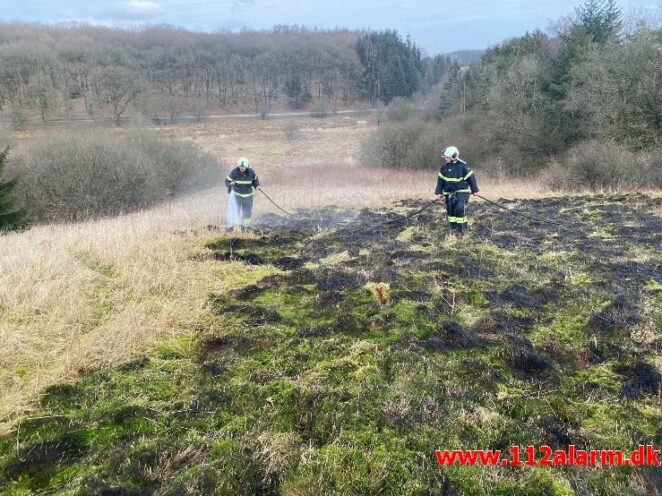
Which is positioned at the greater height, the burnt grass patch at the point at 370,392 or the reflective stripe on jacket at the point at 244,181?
the reflective stripe on jacket at the point at 244,181

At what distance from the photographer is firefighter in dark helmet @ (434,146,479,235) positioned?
8727mm

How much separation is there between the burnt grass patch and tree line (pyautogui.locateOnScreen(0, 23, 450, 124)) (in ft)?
203

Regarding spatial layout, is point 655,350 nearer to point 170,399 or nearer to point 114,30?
point 170,399

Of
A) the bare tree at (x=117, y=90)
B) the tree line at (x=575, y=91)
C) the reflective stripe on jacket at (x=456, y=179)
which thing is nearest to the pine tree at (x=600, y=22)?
the tree line at (x=575, y=91)

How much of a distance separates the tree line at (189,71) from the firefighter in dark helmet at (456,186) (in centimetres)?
5884

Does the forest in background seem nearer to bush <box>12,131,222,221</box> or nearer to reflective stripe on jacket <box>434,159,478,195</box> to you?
reflective stripe on jacket <box>434,159,478,195</box>

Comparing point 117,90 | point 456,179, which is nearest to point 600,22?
point 456,179

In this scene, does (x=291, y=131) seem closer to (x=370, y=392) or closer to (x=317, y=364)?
(x=317, y=364)

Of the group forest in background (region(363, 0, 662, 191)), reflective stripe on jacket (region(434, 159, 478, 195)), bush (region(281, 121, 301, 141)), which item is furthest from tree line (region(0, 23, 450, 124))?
reflective stripe on jacket (region(434, 159, 478, 195))

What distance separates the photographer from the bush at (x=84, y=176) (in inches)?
864

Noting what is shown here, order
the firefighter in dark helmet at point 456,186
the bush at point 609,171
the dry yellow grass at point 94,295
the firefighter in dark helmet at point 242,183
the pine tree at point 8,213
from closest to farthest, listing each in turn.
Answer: the dry yellow grass at point 94,295
the firefighter in dark helmet at point 456,186
the firefighter in dark helmet at point 242,183
the bush at point 609,171
the pine tree at point 8,213

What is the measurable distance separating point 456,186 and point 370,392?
6.20m

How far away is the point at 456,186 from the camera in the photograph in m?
8.83

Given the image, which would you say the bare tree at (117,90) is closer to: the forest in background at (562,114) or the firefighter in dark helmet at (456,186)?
the forest in background at (562,114)
